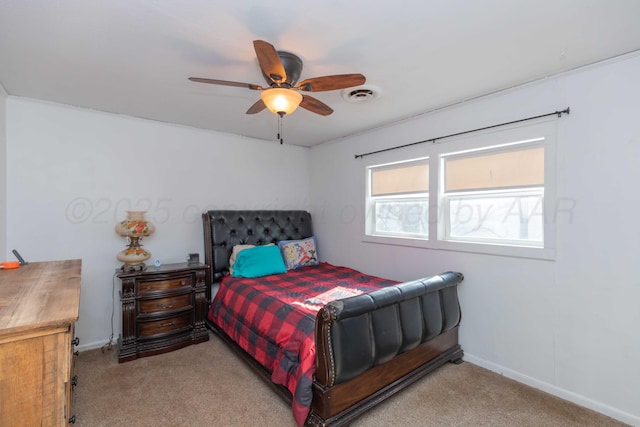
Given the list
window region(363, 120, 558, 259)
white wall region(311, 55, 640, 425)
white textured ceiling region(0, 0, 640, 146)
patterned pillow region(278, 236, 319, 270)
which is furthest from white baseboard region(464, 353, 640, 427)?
white textured ceiling region(0, 0, 640, 146)

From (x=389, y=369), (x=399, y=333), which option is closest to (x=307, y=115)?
(x=399, y=333)

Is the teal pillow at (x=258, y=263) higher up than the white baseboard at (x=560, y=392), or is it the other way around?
the teal pillow at (x=258, y=263)

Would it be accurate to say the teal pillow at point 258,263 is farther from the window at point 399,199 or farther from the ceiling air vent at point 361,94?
the ceiling air vent at point 361,94

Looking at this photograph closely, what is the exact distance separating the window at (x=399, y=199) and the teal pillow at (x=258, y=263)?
113 centimetres

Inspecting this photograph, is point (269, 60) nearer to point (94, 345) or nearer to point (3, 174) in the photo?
point (3, 174)

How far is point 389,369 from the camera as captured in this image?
2096 millimetres

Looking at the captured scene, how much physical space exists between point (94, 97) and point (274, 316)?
242 centimetres

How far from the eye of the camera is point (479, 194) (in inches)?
105

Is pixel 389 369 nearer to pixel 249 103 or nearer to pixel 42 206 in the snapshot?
pixel 249 103

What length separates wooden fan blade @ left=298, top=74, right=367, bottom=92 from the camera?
176cm

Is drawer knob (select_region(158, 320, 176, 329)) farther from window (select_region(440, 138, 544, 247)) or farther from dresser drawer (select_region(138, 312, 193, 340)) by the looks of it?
window (select_region(440, 138, 544, 247))

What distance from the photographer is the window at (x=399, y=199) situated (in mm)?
3102

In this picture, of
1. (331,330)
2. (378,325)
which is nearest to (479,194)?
(378,325)

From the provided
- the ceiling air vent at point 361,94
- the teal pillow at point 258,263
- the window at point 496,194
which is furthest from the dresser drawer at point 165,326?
the window at point 496,194
